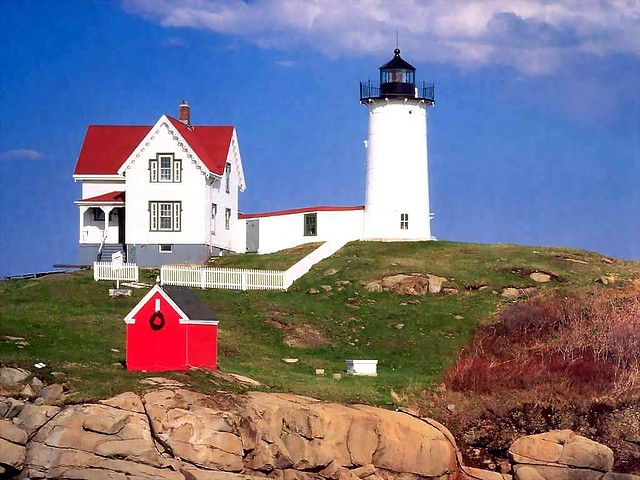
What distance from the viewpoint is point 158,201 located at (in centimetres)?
5431

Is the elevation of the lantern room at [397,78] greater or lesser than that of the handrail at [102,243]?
greater

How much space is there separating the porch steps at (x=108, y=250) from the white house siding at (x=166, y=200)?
118 cm

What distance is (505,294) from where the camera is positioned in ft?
153

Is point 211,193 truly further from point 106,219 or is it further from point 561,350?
point 561,350

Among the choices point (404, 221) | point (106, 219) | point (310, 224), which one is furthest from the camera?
point (310, 224)

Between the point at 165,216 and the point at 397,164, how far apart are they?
11.6 m

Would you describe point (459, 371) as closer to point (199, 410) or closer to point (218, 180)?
point (199, 410)

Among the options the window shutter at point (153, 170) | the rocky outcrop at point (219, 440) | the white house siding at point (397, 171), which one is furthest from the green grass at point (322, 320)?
the window shutter at point (153, 170)

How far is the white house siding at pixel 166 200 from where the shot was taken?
54.2 metres

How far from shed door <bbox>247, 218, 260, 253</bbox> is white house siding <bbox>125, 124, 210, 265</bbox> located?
17.2 feet

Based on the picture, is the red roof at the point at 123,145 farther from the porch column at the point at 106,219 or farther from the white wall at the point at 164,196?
the porch column at the point at 106,219

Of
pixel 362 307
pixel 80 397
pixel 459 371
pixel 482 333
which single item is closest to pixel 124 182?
pixel 362 307

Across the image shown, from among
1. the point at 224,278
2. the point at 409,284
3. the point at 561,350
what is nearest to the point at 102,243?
the point at 224,278

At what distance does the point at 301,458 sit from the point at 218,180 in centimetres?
3025
